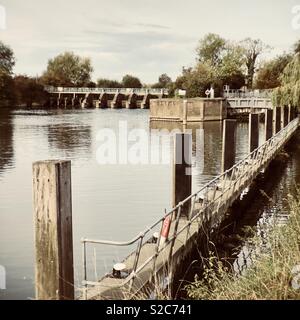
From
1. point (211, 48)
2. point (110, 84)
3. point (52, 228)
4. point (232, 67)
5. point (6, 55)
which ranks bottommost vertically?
point (52, 228)

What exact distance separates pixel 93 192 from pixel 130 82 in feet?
163

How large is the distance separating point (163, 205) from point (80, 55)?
2857 centimetres

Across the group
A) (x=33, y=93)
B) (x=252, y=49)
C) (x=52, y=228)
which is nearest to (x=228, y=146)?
(x=52, y=228)

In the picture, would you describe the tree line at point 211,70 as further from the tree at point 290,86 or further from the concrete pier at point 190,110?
the tree at point 290,86

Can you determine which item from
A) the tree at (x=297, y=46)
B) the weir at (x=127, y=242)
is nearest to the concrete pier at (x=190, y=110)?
the tree at (x=297, y=46)

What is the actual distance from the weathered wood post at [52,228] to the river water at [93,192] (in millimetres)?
322

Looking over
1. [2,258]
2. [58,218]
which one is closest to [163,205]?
[2,258]

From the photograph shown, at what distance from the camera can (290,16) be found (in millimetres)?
4977

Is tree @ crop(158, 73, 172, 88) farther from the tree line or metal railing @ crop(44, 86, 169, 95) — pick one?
the tree line

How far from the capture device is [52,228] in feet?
12.2

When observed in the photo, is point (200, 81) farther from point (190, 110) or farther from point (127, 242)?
point (127, 242)

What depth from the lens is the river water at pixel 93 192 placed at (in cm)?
752

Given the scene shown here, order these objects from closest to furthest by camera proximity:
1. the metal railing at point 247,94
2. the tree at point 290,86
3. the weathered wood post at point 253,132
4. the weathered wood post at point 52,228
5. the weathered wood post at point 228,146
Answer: the weathered wood post at point 52,228 → the weathered wood post at point 228,146 → the tree at point 290,86 → the weathered wood post at point 253,132 → the metal railing at point 247,94
